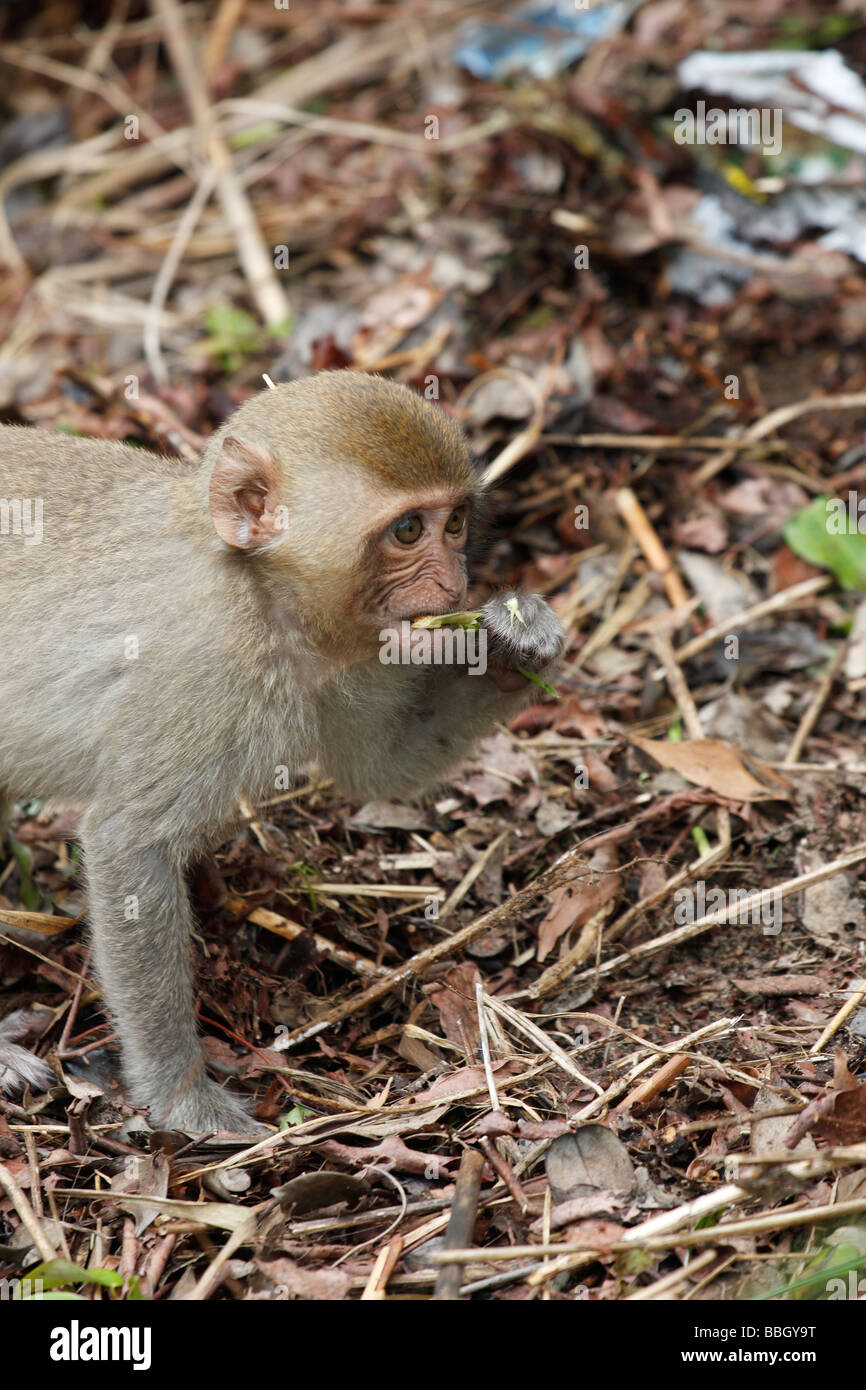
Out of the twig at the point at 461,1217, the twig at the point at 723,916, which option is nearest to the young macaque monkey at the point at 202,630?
the twig at the point at 461,1217

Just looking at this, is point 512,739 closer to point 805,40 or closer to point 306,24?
point 805,40

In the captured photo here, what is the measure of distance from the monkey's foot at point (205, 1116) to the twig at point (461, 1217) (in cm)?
100

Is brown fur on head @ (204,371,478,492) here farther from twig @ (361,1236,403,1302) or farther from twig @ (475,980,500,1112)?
twig @ (361,1236,403,1302)

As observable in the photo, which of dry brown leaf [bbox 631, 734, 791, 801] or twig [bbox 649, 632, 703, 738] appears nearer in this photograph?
dry brown leaf [bbox 631, 734, 791, 801]

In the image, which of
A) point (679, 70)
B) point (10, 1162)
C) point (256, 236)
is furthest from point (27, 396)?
point (10, 1162)

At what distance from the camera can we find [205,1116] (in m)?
5.51

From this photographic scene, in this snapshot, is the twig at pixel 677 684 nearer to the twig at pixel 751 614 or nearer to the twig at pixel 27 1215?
the twig at pixel 751 614

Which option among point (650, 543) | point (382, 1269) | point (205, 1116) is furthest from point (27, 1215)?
point (650, 543)

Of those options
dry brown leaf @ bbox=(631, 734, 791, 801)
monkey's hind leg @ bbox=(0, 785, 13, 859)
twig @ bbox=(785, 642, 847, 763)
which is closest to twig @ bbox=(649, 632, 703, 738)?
dry brown leaf @ bbox=(631, 734, 791, 801)

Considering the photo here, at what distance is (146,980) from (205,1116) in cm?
58

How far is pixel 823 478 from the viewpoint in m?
8.29

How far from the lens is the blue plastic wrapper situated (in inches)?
409

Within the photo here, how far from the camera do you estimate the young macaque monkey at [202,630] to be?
5.44 m

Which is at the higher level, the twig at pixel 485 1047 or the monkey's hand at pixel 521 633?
the monkey's hand at pixel 521 633
